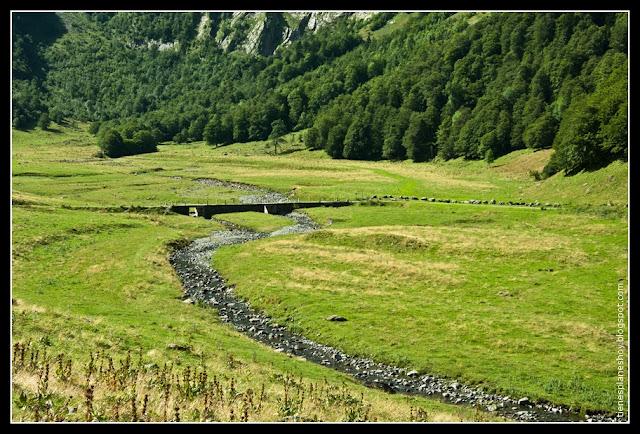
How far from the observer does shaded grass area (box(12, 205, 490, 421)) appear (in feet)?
58.1

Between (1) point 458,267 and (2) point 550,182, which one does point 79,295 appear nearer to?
(1) point 458,267

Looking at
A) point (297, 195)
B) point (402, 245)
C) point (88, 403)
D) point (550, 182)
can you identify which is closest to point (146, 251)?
point (402, 245)

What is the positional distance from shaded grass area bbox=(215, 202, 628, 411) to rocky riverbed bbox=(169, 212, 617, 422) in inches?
31.2

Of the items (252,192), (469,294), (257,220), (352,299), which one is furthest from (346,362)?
(252,192)

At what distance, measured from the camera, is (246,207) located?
313 ft

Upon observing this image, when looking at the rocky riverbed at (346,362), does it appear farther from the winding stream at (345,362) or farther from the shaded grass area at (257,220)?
the shaded grass area at (257,220)

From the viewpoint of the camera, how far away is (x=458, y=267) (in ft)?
166

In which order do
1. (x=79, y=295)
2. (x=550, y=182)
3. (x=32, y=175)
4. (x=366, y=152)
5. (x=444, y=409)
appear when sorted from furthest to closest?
(x=366, y=152) < (x=32, y=175) < (x=550, y=182) < (x=79, y=295) < (x=444, y=409)

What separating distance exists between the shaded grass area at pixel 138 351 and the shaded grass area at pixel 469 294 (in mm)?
5506

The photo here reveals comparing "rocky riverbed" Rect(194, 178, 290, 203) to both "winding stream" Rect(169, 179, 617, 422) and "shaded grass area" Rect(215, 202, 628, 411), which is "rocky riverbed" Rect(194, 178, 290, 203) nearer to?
"shaded grass area" Rect(215, 202, 628, 411)

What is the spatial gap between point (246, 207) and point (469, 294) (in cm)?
5877

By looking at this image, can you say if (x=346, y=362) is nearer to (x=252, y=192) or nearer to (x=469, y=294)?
(x=469, y=294)

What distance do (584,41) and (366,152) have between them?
84137 millimetres

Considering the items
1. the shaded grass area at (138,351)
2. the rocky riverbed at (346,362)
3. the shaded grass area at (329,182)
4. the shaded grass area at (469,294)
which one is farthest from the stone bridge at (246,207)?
the rocky riverbed at (346,362)
